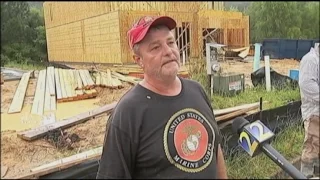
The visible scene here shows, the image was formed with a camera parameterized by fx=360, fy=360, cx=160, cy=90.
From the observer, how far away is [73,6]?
7.34 ft

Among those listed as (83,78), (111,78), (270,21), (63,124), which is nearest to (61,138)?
(63,124)

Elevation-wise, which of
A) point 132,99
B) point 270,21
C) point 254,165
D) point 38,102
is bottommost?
point 254,165

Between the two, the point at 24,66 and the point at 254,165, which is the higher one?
the point at 24,66

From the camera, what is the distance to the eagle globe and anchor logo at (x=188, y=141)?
1.22 m

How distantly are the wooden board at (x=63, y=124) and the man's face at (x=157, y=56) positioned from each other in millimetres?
2593

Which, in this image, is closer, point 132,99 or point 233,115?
point 132,99

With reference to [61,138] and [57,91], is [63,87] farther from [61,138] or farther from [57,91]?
[61,138]

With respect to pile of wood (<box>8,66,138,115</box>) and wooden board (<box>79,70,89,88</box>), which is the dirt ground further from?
wooden board (<box>79,70,89,88</box>)

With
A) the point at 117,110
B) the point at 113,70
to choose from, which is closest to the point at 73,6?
the point at 113,70

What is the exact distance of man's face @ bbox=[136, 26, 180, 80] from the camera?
124cm

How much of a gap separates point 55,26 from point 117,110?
4.35 feet

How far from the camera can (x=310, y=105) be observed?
2943 mm

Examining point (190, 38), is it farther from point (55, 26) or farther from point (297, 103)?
point (297, 103)

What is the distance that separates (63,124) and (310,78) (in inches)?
96.9
